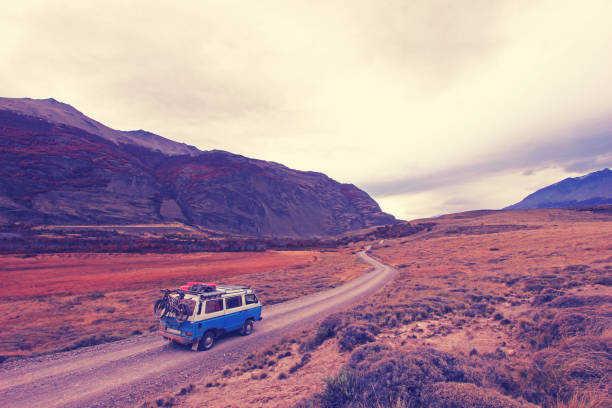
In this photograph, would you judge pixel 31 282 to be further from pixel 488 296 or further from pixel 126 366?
pixel 488 296

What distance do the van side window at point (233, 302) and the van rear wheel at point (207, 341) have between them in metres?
1.38

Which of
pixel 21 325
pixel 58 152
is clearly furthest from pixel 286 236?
pixel 21 325

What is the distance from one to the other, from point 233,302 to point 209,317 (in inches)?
63.0

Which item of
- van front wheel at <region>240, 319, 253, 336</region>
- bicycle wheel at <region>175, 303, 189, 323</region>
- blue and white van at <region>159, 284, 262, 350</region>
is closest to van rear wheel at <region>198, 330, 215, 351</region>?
blue and white van at <region>159, 284, 262, 350</region>

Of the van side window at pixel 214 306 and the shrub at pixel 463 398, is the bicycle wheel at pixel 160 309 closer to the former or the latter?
the van side window at pixel 214 306

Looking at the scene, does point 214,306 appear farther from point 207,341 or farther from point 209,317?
point 207,341

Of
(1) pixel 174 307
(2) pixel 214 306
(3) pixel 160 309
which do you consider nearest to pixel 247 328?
(2) pixel 214 306

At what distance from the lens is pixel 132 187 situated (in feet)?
408

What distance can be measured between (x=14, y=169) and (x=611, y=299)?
472 feet

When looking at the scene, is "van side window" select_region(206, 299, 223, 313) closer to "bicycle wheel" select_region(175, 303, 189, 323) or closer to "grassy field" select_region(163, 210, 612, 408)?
"bicycle wheel" select_region(175, 303, 189, 323)

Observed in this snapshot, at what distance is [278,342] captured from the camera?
12922mm

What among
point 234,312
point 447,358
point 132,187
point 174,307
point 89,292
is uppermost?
point 132,187

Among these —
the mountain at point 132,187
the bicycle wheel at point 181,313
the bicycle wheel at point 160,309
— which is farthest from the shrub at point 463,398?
the mountain at point 132,187

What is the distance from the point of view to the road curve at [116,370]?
8.98 meters
